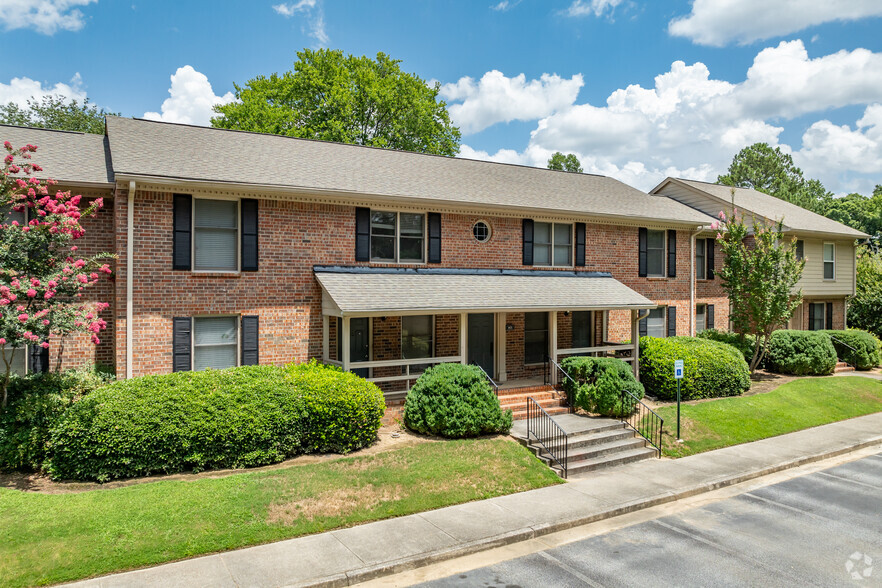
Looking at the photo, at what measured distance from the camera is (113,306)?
13148mm

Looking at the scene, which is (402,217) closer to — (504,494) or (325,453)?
(325,453)

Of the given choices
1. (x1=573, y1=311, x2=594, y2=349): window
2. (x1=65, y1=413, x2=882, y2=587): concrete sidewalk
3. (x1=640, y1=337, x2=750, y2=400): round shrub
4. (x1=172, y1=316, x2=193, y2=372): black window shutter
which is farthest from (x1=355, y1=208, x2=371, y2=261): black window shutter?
(x1=640, y1=337, x2=750, y2=400): round shrub

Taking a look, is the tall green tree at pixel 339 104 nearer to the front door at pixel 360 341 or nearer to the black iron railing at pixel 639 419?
the front door at pixel 360 341

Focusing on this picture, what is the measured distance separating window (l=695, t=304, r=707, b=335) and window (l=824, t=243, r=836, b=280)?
808 cm

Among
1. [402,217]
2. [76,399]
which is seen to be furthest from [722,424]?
[76,399]

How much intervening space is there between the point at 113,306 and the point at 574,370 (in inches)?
454

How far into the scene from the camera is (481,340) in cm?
1638

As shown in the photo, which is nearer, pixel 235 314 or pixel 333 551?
pixel 333 551

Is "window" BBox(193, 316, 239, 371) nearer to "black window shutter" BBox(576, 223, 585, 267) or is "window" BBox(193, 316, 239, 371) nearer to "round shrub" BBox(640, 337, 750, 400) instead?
"black window shutter" BBox(576, 223, 585, 267)

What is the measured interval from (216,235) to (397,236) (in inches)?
182

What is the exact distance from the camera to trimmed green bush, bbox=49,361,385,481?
30.3 feet

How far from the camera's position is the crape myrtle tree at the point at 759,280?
1864cm

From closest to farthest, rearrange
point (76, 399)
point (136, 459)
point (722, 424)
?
1. point (136, 459)
2. point (76, 399)
3. point (722, 424)

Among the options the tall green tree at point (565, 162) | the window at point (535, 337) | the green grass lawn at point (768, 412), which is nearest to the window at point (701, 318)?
the green grass lawn at point (768, 412)
